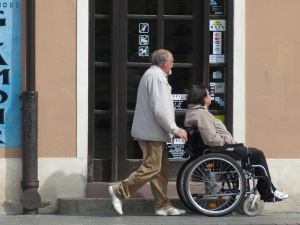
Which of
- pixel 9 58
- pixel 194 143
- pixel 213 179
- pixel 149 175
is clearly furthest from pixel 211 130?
pixel 9 58

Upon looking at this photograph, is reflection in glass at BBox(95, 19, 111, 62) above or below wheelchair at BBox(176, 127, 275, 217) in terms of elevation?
above

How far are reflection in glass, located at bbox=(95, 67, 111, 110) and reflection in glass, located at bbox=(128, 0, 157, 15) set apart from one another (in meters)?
0.74

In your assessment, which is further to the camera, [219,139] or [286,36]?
[286,36]

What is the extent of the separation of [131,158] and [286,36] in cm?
227

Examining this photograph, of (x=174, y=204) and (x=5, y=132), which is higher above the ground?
(x=5, y=132)

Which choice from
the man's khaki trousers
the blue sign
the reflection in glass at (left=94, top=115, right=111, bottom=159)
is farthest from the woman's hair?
the blue sign

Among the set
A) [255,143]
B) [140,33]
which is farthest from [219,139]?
[140,33]

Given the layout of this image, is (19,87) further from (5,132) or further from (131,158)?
(131,158)

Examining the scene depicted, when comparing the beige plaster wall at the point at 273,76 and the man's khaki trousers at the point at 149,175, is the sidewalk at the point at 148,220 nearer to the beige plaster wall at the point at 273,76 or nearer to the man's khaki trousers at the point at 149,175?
the man's khaki trousers at the point at 149,175

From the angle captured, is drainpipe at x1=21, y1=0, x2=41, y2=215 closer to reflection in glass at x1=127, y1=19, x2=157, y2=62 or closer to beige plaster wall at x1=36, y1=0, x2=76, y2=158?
beige plaster wall at x1=36, y1=0, x2=76, y2=158

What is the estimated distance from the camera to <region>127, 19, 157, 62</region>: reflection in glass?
1254 centimetres

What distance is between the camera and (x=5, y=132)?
1216 centimetres

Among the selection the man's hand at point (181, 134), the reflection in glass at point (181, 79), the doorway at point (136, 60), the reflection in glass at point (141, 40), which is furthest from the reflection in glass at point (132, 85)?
the man's hand at point (181, 134)

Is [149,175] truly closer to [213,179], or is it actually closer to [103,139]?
[213,179]
